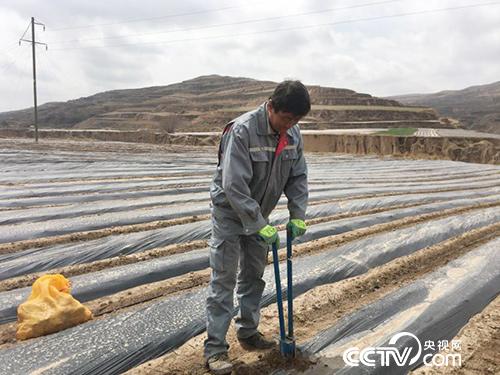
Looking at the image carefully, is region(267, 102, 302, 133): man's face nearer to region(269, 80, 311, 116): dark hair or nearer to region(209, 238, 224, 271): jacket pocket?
region(269, 80, 311, 116): dark hair

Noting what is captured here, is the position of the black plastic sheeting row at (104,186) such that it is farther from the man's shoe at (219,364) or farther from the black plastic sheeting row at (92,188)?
the man's shoe at (219,364)

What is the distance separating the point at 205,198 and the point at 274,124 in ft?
16.5

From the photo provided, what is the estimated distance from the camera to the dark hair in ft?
7.21

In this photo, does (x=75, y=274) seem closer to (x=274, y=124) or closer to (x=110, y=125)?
(x=274, y=124)

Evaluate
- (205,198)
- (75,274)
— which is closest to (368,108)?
(205,198)

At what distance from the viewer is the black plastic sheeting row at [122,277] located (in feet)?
10.6

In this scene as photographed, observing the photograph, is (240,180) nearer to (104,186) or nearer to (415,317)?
(415,317)

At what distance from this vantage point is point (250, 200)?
2.25m

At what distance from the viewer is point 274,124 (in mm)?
2314

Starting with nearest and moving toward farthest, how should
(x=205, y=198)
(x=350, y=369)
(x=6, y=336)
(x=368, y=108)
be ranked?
(x=350, y=369) → (x=6, y=336) → (x=205, y=198) → (x=368, y=108)

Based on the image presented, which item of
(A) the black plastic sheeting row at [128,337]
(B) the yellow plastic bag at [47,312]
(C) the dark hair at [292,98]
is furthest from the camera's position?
(B) the yellow plastic bag at [47,312]

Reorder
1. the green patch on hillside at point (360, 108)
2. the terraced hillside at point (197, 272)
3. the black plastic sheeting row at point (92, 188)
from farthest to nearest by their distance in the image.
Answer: the green patch on hillside at point (360, 108) < the black plastic sheeting row at point (92, 188) < the terraced hillside at point (197, 272)

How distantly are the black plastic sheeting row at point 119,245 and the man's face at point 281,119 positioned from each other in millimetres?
2624

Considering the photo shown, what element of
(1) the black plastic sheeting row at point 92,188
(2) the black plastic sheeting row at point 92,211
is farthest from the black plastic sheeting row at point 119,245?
(1) the black plastic sheeting row at point 92,188
